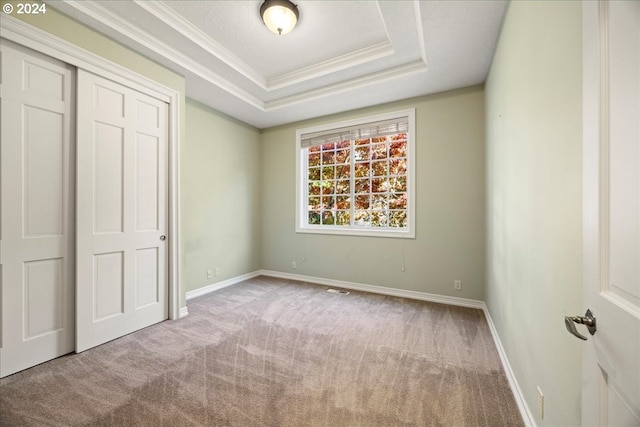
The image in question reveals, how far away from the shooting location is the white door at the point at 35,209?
183cm

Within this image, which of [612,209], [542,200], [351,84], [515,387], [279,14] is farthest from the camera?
[351,84]

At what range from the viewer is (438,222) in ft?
11.2

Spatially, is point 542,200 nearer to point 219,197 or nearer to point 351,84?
point 351,84

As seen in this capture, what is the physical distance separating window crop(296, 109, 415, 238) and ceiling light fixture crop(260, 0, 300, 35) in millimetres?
1907

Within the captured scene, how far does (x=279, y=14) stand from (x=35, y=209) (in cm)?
244

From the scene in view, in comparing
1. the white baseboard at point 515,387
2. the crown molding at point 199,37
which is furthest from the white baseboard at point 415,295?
the crown molding at point 199,37

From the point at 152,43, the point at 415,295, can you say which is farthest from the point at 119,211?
the point at 415,295

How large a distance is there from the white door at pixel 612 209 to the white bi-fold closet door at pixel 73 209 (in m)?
3.10

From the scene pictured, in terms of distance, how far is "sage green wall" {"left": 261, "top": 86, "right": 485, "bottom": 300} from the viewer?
319 cm

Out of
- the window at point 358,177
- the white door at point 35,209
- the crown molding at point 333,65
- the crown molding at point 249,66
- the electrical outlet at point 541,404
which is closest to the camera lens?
the electrical outlet at point 541,404

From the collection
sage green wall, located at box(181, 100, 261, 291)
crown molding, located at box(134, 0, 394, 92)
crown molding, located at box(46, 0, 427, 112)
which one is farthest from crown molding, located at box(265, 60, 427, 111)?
sage green wall, located at box(181, 100, 261, 291)

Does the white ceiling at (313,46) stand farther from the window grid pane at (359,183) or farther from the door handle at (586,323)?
the door handle at (586,323)

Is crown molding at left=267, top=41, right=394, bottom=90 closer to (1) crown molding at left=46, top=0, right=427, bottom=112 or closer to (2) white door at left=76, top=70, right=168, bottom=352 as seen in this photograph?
(1) crown molding at left=46, top=0, right=427, bottom=112

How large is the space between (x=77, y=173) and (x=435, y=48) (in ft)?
11.0
